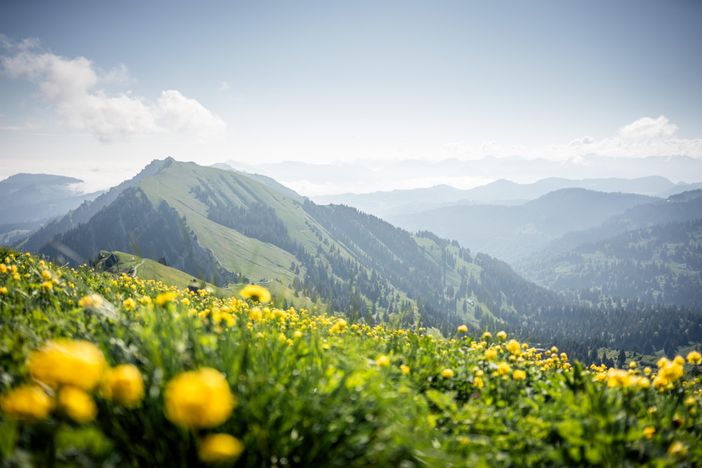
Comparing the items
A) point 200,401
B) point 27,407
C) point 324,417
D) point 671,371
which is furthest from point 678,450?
point 27,407

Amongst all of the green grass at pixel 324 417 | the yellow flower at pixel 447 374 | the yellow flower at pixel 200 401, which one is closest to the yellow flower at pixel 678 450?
the green grass at pixel 324 417

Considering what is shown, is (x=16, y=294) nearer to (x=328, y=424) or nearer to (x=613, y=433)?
(x=328, y=424)

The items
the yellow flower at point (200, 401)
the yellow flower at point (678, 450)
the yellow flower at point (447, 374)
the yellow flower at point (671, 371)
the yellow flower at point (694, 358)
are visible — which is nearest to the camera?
the yellow flower at point (200, 401)

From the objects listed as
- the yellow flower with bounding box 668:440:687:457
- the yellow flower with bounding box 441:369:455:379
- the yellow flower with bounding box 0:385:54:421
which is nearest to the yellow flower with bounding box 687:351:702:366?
the yellow flower with bounding box 668:440:687:457

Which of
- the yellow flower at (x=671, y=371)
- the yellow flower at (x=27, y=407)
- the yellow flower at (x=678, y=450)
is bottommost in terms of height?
the yellow flower at (x=678, y=450)

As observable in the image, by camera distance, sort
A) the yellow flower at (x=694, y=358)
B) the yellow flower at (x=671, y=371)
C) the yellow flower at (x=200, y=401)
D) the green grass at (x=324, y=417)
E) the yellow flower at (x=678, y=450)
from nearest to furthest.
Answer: the yellow flower at (x=200, y=401), the green grass at (x=324, y=417), the yellow flower at (x=678, y=450), the yellow flower at (x=671, y=371), the yellow flower at (x=694, y=358)

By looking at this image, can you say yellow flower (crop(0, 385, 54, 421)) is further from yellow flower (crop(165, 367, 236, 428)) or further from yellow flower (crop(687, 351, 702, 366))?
yellow flower (crop(687, 351, 702, 366))

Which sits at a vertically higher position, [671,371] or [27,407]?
[27,407]

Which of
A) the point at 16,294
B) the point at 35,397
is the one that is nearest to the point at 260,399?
the point at 35,397

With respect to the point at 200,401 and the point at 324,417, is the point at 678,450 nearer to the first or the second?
the point at 324,417

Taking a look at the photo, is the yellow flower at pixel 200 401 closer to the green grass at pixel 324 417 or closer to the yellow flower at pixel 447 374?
the green grass at pixel 324 417

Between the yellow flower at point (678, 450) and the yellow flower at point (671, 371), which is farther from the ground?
the yellow flower at point (671, 371)

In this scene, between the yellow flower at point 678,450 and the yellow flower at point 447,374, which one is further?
the yellow flower at point 447,374

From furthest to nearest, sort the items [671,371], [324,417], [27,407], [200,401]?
[671,371]
[324,417]
[27,407]
[200,401]
